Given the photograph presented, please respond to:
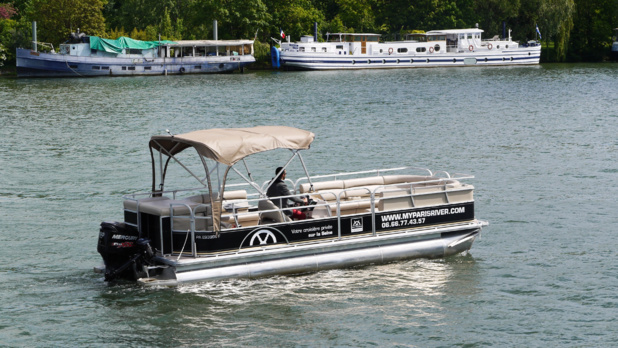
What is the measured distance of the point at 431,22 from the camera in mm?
112312

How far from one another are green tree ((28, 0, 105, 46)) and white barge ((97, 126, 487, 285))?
79.8 metres

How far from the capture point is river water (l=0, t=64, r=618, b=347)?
15.0m

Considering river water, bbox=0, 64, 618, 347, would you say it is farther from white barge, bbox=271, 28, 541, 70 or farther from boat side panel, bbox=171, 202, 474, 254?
white barge, bbox=271, 28, 541, 70

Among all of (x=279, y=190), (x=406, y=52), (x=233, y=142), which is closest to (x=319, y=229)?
(x=279, y=190)

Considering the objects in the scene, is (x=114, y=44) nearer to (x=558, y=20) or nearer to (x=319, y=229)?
(x=558, y=20)

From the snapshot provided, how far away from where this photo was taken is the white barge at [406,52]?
309ft

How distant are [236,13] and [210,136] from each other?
8613cm

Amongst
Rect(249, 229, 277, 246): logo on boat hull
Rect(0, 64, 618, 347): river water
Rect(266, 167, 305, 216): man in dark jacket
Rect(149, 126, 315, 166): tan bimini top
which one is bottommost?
Rect(0, 64, 618, 347): river water

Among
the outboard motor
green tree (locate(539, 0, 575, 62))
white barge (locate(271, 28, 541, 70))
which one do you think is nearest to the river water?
the outboard motor

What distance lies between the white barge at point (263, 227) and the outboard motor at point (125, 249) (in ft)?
0.06

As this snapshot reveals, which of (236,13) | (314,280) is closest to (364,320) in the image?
(314,280)

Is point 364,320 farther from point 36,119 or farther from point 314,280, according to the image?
point 36,119

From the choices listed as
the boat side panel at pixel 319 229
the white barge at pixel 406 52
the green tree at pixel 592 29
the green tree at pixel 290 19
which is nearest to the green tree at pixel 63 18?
the white barge at pixel 406 52

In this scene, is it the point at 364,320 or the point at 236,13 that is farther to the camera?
the point at 236,13
